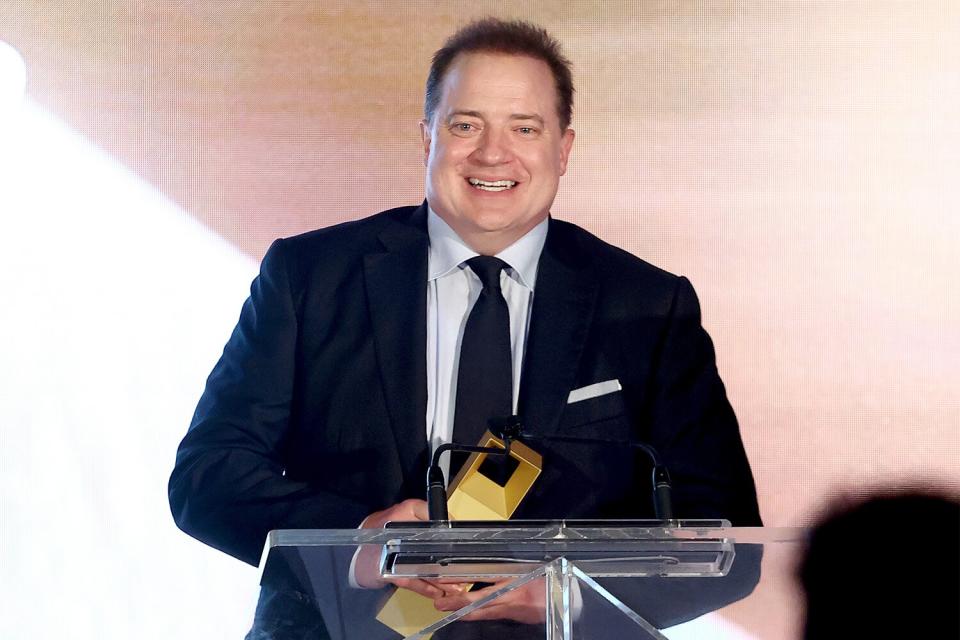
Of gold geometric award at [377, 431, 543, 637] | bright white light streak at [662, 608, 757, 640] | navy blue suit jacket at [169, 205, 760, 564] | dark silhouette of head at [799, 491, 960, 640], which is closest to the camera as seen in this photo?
dark silhouette of head at [799, 491, 960, 640]

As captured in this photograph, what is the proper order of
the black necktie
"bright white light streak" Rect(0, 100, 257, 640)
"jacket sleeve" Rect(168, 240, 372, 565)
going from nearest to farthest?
1. "jacket sleeve" Rect(168, 240, 372, 565)
2. the black necktie
3. "bright white light streak" Rect(0, 100, 257, 640)

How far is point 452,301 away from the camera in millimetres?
2660

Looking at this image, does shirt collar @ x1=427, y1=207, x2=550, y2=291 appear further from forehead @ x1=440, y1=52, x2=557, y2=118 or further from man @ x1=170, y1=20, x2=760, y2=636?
forehead @ x1=440, y1=52, x2=557, y2=118

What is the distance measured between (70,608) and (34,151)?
98cm

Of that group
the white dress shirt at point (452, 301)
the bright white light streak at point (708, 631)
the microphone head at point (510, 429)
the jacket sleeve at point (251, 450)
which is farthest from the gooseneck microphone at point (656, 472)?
the white dress shirt at point (452, 301)

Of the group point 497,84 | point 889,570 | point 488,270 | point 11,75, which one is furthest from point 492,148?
point 889,570

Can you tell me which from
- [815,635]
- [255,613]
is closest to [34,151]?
[255,613]

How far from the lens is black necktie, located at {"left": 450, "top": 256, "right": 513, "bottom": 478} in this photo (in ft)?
8.24

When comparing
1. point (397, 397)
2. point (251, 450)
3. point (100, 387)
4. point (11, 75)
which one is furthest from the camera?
point (11, 75)

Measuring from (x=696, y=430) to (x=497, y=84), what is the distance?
777 mm

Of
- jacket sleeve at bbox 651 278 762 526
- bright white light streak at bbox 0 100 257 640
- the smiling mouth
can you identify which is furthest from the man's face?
bright white light streak at bbox 0 100 257 640

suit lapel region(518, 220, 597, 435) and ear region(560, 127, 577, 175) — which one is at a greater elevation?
ear region(560, 127, 577, 175)

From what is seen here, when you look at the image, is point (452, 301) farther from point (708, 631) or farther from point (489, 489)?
point (708, 631)

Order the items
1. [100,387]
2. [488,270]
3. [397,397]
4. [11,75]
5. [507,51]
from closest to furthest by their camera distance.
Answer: [397,397] → [488,270] → [507,51] → [100,387] → [11,75]
